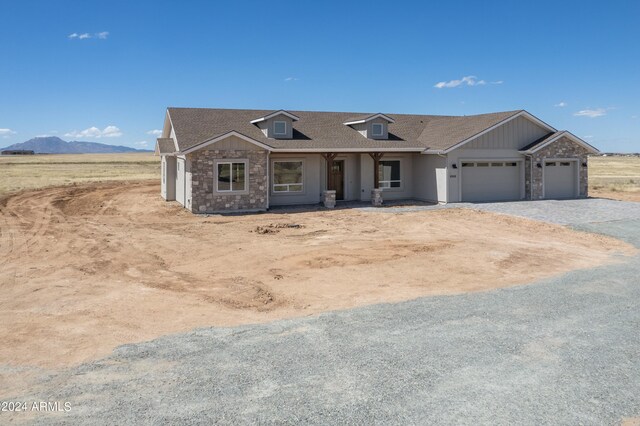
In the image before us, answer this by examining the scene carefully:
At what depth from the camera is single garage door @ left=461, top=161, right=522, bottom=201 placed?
24672mm

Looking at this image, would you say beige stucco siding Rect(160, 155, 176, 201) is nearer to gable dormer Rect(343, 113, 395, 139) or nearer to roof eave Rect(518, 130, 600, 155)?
gable dormer Rect(343, 113, 395, 139)

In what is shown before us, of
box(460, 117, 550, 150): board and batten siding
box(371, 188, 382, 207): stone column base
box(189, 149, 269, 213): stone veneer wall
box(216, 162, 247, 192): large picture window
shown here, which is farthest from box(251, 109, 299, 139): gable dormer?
box(460, 117, 550, 150): board and batten siding

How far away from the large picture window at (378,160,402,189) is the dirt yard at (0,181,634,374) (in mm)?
5505

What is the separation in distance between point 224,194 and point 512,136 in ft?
50.9

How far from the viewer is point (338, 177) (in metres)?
25.3

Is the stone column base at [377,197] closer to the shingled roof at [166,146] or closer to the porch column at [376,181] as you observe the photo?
the porch column at [376,181]

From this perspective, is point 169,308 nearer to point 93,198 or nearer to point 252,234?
point 252,234

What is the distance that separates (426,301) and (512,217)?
12.5 meters

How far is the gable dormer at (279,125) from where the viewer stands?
24250 millimetres

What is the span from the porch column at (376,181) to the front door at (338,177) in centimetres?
172

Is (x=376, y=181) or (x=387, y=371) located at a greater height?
(x=376, y=181)

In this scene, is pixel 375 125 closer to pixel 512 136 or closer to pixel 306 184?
pixel 306 184

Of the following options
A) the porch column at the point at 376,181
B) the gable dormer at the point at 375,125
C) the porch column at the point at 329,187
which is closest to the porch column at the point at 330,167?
the porch column at the point at 329,187

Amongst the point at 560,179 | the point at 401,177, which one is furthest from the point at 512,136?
the point at 401,177
